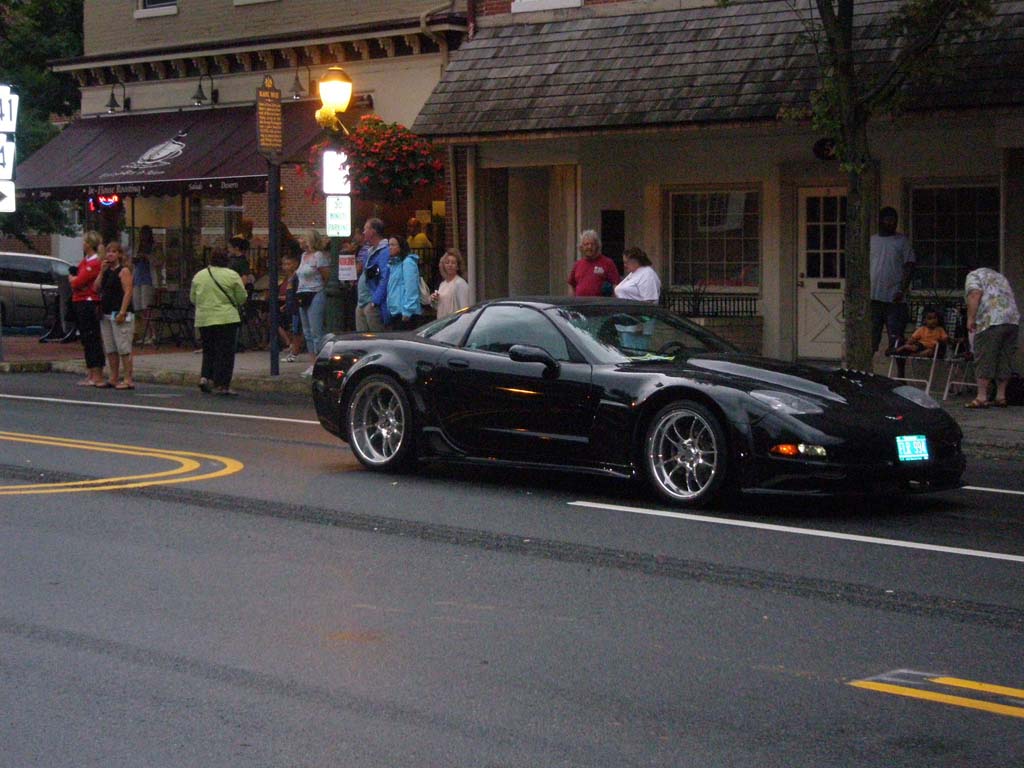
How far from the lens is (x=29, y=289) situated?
3061 centimetres

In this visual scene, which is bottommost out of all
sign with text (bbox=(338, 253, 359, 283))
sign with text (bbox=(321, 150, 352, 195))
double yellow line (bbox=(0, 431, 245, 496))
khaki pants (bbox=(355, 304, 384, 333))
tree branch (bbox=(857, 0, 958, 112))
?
double yellow line (bbox=(0, 431, 245, 496))

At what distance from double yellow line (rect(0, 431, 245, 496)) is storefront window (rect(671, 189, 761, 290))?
31.0ft

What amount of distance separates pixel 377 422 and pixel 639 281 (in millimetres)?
5651

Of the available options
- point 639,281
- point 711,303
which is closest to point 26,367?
point 711,303

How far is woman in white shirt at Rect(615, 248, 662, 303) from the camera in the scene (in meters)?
16.5

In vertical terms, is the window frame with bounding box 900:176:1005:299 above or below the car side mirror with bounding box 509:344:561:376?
above

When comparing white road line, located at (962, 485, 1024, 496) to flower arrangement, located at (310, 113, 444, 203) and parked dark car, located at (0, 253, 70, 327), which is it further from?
parked dark car, located at (0, 253, 70, 327)

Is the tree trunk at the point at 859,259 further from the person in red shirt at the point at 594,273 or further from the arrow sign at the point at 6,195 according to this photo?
the arrow sign at the point at 6,195

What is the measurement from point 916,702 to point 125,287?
14.2 metres

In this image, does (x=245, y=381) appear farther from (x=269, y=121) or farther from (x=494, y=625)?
(x=494, y=625)

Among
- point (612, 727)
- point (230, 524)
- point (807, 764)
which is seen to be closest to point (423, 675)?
point (612, 727)

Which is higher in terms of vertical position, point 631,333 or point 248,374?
point 631,333

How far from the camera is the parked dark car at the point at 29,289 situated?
3036cm

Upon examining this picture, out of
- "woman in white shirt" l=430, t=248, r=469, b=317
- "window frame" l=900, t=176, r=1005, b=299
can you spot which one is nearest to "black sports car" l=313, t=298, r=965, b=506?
"woman in white shirt" l=430, t=248, r=469, b=317
